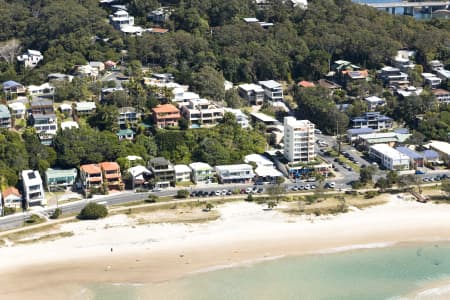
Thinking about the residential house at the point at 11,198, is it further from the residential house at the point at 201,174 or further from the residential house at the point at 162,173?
the residential house at the point at 201,174

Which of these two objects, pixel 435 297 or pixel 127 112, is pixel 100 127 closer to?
pixel 127 112

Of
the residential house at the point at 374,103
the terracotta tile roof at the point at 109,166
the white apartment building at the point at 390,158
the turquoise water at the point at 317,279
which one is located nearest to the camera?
the turquoise water at the point at 317,279

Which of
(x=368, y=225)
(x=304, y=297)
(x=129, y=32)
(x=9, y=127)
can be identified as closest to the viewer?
(x=304, y=297)

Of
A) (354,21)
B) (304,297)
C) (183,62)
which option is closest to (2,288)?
(304,297)

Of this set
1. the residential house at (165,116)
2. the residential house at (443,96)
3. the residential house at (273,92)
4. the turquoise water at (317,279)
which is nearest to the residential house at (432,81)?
the residential house at (443,96)

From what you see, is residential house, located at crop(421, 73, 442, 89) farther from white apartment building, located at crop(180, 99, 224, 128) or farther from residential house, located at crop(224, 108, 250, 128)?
white apartment building, located at crop(180, 99, 224, 128)

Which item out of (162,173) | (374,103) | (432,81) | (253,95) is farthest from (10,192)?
(432,81)
